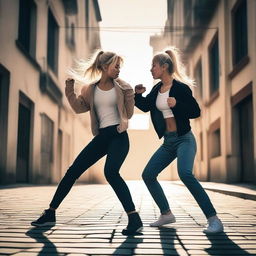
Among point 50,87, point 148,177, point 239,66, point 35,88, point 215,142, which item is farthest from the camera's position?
point 215,142

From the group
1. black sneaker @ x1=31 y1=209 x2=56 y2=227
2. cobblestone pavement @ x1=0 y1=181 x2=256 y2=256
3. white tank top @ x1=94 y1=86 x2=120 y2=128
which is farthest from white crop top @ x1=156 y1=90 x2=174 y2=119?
black sneaker @ x1=31 y1=209 x2=56 y2=227

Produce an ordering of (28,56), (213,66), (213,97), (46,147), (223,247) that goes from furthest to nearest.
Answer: (213,66)
(213,97)
(46,147)
(28,56)
(223,247)

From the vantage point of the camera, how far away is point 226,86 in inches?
555

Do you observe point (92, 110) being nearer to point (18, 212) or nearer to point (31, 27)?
point (18, 212)

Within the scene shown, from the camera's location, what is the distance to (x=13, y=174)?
10.8 meters

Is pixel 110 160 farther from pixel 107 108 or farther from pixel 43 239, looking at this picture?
pixel 43 239

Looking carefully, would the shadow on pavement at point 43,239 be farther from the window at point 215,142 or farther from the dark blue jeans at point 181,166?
the window at point 215,142

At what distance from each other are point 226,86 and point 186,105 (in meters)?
10.7

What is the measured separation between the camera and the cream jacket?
3.72 meters

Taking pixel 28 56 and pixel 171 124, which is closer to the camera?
pixel 171 124

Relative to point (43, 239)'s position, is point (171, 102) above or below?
above

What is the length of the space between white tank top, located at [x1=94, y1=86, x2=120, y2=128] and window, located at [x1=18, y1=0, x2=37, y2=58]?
9.40 meters

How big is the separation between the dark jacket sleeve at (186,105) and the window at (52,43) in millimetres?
12509

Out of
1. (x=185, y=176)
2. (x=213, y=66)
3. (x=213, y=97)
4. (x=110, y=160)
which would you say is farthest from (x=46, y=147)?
(x=185, y=176)
